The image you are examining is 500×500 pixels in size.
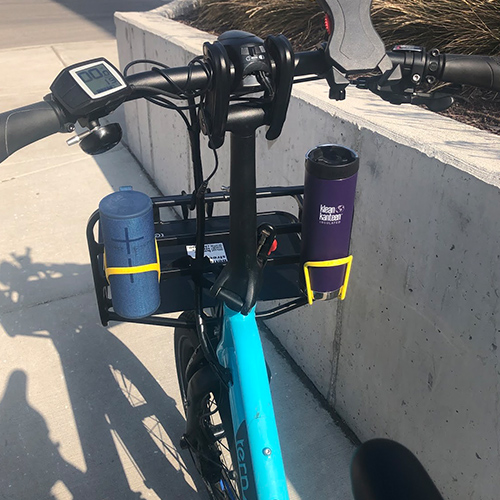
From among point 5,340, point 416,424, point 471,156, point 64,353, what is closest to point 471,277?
point 471,156

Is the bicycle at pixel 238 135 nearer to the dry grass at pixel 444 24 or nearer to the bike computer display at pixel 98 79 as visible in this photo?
the bike computer display at pixel 98 79

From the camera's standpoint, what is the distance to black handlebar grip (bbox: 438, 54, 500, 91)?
4.77 ft

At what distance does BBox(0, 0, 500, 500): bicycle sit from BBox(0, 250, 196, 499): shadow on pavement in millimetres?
888

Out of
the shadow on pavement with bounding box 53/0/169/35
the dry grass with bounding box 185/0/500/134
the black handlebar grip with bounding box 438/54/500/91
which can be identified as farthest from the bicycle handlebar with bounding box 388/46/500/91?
the shadow on pavement with bounding box 53/0/169/35

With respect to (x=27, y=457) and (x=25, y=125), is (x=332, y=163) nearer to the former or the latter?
(x=25, y=125)

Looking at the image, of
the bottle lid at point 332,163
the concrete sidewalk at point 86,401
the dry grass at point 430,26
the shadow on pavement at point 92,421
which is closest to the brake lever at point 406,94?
the bottle lid at point 332,163

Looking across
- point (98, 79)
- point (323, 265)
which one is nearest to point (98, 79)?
point (98, 79)

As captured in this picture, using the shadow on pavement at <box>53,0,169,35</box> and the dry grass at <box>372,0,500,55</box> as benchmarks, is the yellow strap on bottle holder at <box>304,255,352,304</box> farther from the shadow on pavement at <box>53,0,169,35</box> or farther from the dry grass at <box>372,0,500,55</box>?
the shadow on pavement at <box>53,0,169,35</box>

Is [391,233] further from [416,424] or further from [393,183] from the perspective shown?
[416,424]

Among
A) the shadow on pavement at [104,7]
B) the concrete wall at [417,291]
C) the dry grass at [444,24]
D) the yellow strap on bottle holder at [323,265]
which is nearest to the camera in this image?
the yellow strap on bottle holder at [323,265]

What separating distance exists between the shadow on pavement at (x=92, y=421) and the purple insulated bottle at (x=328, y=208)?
1.54m

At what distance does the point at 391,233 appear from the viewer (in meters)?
2.24

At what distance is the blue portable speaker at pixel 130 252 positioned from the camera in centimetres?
152

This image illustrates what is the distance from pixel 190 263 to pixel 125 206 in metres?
0.36
